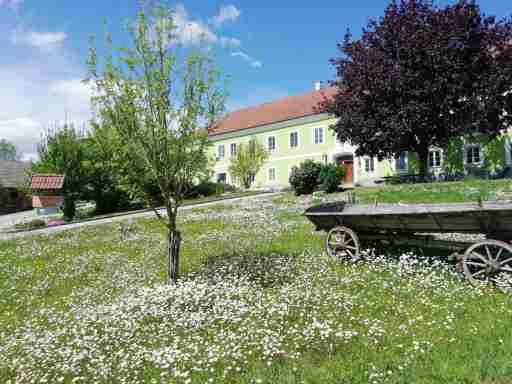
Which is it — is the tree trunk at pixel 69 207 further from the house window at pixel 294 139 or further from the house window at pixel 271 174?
the house window at pixel 294 139

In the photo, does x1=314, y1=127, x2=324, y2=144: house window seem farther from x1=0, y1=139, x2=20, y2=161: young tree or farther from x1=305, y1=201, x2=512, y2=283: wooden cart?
x1=0, y1=139, x2=20, y2=161: young tree

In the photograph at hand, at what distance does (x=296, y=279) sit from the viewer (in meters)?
6.71

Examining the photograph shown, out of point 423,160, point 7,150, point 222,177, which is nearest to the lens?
point 423,160

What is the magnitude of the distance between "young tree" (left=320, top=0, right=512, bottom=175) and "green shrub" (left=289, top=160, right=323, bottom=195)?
3917 mm

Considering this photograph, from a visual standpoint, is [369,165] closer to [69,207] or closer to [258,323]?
[69,207]

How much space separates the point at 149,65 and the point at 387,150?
21.1m

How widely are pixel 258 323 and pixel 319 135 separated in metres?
34.6

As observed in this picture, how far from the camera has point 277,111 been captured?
43.5m

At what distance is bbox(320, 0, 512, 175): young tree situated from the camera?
21.4 metres

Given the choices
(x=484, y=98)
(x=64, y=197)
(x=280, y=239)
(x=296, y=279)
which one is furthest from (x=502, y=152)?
(x=64, y=197)

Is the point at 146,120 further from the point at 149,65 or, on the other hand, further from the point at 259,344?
the point at 259,344

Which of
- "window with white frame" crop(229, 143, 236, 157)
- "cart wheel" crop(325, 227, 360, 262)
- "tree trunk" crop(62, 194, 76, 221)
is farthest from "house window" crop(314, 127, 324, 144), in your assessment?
"cart wheel" crop(325, 227, 360, 262)

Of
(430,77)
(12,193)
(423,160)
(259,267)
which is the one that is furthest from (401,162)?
(12,193)

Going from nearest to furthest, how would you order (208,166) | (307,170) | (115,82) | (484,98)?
(115,82)
(208,166)
(484,98)
(307,170)
